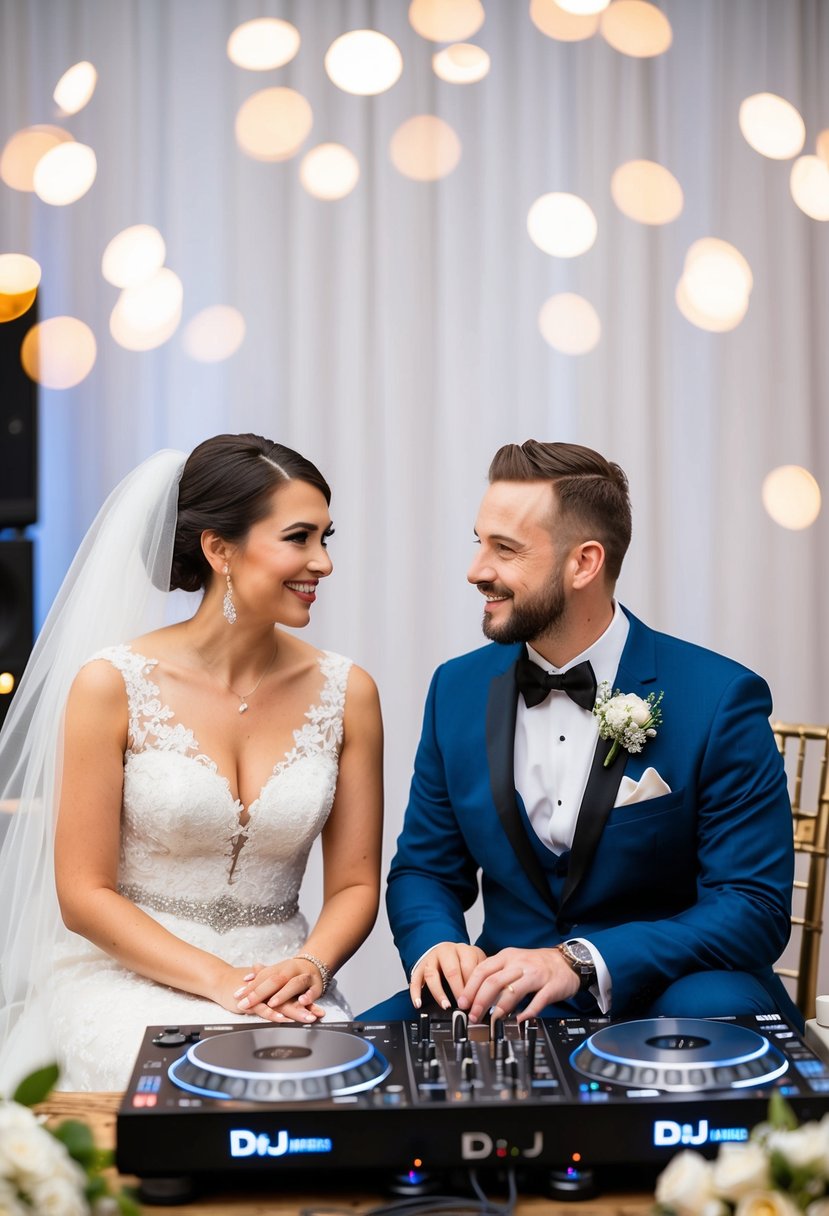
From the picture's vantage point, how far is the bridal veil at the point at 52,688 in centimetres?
219

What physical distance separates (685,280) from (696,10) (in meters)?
0.77

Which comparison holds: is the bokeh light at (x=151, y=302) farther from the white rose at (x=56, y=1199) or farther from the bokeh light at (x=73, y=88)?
the white rose at (x=56, y=1199)

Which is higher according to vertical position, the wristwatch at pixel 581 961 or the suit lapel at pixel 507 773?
the suit lapel at pixel 507 773

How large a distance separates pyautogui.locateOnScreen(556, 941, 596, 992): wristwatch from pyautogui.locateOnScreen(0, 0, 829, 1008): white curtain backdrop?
1.68 meters

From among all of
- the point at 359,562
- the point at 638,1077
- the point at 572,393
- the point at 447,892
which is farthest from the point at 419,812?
the point at 572,393

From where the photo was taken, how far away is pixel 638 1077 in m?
1.21

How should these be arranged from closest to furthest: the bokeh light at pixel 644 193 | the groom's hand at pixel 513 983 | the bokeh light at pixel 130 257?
the groom's hand at pixel 513 983 < the bokeh light at pixel 130 257 < the bokeh light at pixel 644 193

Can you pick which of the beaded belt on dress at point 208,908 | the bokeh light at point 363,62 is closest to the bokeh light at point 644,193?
the bokeh light at point 363,62

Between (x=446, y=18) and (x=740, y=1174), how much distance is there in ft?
10.8

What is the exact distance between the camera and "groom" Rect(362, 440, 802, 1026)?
1936 millimetres

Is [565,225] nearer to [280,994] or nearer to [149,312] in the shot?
[149,312]

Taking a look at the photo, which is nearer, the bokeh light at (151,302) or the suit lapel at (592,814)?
the suit lapel at (592,814)

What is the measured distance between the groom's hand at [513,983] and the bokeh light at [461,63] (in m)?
2.64

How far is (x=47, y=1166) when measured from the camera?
0.94m
